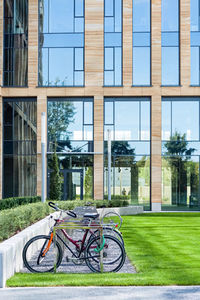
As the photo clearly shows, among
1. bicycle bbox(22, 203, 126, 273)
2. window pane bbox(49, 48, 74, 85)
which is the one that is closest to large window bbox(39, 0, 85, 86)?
window pane bbox(49, 48, 74, 85)

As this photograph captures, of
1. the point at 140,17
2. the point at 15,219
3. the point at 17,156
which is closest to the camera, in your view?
the point at 15,219

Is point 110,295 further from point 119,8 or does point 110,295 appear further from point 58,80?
point 119,8

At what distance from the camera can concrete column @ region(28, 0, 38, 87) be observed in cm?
3131

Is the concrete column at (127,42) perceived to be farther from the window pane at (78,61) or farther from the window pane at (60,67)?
the window pane at (60,67)

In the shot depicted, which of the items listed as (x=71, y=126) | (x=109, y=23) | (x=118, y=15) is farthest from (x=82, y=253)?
(x=118, y=15)

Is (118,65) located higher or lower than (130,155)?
higher

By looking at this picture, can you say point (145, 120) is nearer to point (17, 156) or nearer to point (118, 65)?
point (118, 65)

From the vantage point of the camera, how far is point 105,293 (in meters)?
7.00

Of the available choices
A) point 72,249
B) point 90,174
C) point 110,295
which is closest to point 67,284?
point 110,295

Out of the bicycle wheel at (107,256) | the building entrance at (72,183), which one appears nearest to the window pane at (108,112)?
the building entrance at (72,183)

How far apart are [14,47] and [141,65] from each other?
8497 mm

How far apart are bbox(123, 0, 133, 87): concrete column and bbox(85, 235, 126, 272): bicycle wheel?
74.9 feet

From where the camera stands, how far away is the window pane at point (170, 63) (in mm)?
31391

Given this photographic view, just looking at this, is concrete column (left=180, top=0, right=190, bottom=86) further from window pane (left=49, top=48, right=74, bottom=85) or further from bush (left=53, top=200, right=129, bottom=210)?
bush (left=53, top=200, right=129, bottom=210)
